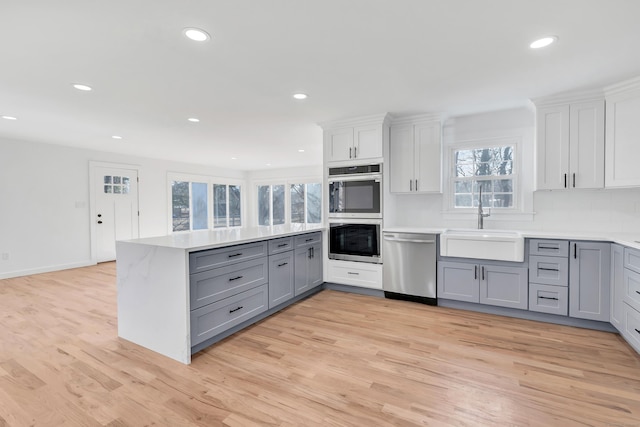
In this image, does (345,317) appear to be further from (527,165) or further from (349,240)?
(527,165)

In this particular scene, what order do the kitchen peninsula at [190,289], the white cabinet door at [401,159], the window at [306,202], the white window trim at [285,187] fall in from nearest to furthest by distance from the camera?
the kitchen peninsula at [190,289] < the white cabinet door at [401,159] < the white window trim at [285,187] < the window at [306,202]

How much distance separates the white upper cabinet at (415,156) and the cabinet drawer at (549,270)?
125cm

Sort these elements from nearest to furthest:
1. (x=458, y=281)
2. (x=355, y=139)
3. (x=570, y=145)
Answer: (x=570, y=145) → (x=458, y=281) → (x=355, y=139)

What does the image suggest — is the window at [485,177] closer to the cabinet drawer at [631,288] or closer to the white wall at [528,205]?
the white wall at [528,205]

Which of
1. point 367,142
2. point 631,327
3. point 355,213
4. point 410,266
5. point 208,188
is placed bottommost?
point 631,327

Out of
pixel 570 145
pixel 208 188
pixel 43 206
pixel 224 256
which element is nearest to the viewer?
pixel 224 256

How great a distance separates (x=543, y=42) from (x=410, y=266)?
2393mm

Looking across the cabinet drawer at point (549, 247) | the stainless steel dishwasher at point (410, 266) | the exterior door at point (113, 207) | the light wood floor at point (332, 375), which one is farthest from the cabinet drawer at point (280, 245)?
the exterior door at point (113, 207)

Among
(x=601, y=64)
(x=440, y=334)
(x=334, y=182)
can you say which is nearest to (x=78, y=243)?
(x=334, y=182)

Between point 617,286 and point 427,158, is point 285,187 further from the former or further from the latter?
point 617,286

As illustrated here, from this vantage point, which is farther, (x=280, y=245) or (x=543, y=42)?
(x=280, y=245)

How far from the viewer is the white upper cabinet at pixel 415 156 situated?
3.70 metres

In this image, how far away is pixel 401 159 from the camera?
3.88 m

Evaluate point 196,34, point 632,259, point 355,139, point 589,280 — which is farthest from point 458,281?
point 196,34
